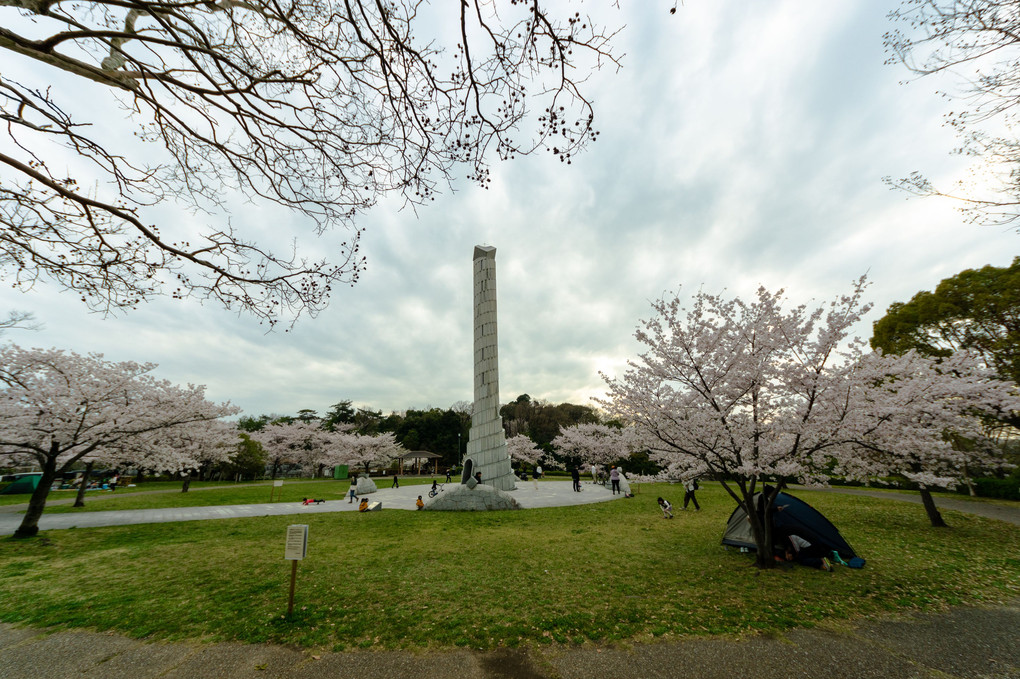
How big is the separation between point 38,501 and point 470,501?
45.6 ft

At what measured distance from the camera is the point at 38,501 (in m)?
11.1

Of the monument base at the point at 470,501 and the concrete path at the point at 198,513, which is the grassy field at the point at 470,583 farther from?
the monument base at the point at 470,501

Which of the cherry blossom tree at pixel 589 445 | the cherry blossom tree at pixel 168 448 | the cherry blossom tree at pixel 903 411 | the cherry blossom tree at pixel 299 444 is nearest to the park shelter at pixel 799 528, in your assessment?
the cherry blossom tree at pixel 903 411

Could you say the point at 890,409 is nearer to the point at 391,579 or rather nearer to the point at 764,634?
the point at 764,634

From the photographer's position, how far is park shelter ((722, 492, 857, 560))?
340 inches

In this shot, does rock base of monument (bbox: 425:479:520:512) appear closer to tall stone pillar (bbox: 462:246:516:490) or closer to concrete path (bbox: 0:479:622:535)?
concrete path (bbox: 0:479:622:535)

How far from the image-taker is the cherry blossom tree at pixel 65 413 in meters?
11.0

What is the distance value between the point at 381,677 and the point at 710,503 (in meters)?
19.1

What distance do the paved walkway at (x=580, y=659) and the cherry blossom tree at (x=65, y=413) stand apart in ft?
27.3

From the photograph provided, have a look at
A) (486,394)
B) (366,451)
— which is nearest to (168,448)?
(486,394)

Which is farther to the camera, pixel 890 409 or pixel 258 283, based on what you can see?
pixel 890 409

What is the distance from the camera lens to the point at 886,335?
18109mm

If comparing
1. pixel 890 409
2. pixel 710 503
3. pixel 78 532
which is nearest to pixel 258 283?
pixel 890 409

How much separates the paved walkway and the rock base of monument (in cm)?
1271
